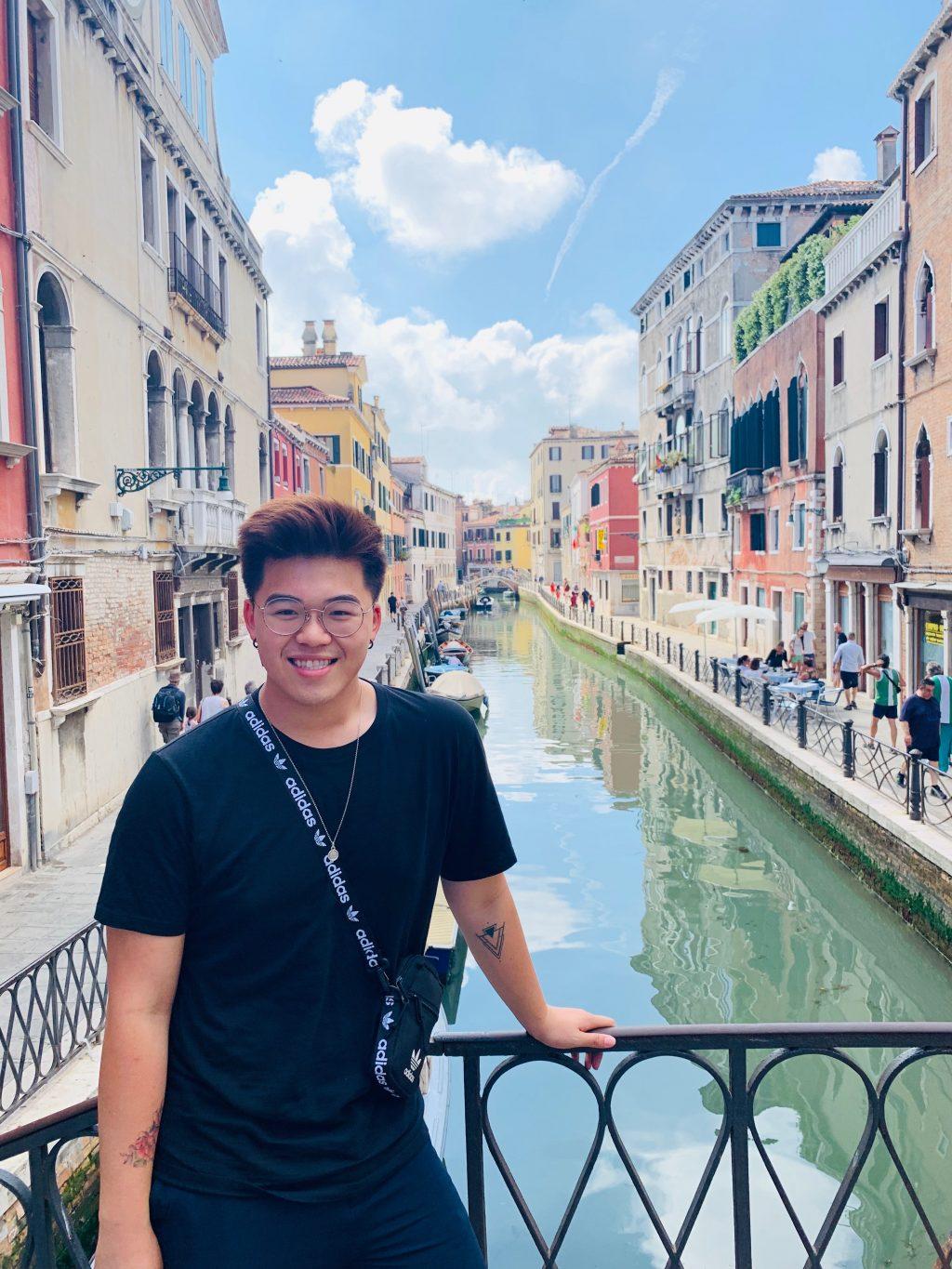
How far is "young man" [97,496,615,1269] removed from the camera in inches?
55.1

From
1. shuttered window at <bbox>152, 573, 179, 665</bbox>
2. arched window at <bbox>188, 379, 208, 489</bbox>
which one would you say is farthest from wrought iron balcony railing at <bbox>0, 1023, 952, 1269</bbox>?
arched window at <bbox>188, 379, 208, 489</bbox>

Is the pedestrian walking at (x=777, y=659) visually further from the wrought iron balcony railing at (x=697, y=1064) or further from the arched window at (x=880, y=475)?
the wrought iron balcony railing at (x=697, y=1064)

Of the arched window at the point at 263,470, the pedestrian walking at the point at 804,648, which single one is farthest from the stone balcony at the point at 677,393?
the arched window at the point at 263,470

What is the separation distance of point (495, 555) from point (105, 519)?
93.9 meters

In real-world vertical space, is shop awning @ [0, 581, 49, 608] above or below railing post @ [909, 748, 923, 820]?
above

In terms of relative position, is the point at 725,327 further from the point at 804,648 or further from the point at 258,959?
the point at 258,959

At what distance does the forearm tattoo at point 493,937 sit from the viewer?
5.71 ft

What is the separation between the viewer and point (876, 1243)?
5094 mm

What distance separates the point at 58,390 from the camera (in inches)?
356

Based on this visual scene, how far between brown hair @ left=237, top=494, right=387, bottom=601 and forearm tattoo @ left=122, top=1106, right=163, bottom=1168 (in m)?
0.81

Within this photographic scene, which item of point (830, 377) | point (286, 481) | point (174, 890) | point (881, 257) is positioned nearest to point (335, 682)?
point (174, 890)

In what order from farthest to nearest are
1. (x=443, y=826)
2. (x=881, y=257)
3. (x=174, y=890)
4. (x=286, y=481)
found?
(x=286, y=481) < (x=881, y=257) < (x=443, y=826) < (x=174, y=890)

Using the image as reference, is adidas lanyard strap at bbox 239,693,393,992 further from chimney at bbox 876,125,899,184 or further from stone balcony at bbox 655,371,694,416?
stone balcony at bbox 655,371,694,416

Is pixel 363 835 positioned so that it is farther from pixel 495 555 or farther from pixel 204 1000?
pixel 495 555
